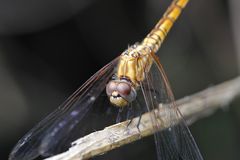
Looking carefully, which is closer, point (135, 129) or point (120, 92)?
point (135, 129)

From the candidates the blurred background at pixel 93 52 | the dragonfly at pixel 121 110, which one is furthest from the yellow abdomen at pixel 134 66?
the blurred background at pixel 93 52

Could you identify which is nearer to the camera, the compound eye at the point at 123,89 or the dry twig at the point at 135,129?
the dry twig at the point at 135,129

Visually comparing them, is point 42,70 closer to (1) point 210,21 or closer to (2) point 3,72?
(2) point 3,72

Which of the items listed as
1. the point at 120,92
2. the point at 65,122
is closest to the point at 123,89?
the point at 120,92

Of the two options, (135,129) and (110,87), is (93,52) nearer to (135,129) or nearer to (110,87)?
(110,87)

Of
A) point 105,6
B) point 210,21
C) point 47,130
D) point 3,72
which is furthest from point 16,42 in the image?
point 210,21

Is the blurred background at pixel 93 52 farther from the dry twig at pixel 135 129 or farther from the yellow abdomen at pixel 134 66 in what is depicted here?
the yellow abdomen at pixel 134 66

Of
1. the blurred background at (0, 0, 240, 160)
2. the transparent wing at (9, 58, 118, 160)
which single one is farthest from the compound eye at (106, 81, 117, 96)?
the blurred background at (0, 0, 240, 160)
